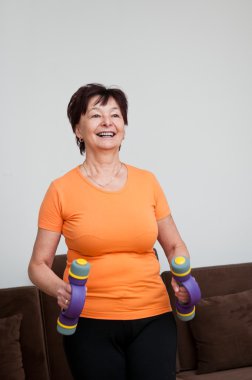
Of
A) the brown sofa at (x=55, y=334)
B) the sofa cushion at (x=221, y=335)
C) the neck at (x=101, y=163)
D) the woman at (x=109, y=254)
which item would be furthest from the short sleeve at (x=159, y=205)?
the sofa cushion at (x=221, y=335)

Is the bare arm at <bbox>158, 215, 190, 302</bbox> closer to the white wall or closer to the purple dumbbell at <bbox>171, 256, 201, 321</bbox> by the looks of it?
the purple dumbbell at <bbox>171, 256, 201, 321</bbox>

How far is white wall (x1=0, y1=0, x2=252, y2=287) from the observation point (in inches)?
119

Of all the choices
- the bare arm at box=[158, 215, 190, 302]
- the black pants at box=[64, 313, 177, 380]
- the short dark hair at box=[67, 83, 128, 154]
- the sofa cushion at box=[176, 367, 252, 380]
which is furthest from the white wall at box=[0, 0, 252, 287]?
the black pants at box=[64, 313, 177, 380]

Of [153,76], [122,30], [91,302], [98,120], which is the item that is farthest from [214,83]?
[91,302]

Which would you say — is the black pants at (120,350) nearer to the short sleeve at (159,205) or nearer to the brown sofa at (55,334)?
Answer: the short sleeve at (159,205)

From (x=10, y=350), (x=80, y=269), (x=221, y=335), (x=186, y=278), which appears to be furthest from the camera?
(x=221, y=335)

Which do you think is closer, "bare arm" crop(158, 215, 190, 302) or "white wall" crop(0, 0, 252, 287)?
"bare arm" crop(158, 215, 190, 302)

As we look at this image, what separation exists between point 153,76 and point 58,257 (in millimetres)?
1155

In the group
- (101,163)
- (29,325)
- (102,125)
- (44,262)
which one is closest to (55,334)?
(29,325)

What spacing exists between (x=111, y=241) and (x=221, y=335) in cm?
134

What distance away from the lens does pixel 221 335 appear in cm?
284

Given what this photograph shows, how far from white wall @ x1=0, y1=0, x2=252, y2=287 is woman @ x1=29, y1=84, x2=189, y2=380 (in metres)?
1.19

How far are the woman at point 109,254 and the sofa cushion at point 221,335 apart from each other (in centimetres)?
108

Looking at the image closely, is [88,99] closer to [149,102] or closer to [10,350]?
[10,350]
